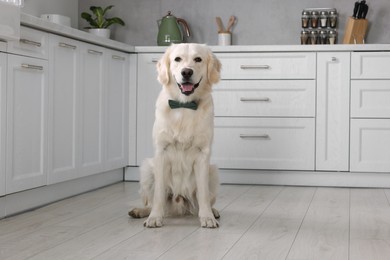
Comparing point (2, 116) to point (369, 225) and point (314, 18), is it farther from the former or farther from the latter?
point (314, 18)

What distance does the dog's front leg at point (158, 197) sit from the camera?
2918 millimetres

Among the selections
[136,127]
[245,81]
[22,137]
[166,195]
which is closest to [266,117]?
[245,81]

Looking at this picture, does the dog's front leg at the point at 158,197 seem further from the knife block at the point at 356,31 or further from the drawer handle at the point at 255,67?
the knife block at the point at 356,31

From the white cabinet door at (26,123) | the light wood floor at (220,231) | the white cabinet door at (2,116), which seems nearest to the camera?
the light wood floor at (220,231)

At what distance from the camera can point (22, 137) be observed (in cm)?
323

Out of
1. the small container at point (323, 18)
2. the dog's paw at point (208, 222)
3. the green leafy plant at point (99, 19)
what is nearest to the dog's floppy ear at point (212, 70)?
the dog's paw at point (208, 222)

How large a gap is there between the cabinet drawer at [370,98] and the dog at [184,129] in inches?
68.1

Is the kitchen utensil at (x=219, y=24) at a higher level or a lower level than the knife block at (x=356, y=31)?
higher

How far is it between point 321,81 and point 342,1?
0.89 meters

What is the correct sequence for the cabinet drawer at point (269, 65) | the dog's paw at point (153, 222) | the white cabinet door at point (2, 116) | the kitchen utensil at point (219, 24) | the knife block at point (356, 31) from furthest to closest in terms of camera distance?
the kitchen utensil at point (219, 24)
the knife block at point (356, 31)
the cabinet drawer at point (269, 65)
the white cabinet door at point (2, 116)
the dog's paw at point (153, 222)

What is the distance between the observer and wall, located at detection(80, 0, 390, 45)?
500 centimetres

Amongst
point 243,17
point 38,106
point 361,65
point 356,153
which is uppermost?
point 243,17

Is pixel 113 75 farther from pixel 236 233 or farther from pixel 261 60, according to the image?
pixel 236 233

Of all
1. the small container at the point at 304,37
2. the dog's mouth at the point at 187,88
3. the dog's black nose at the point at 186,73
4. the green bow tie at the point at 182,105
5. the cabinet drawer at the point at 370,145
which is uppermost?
the small container at the point at 304,37
